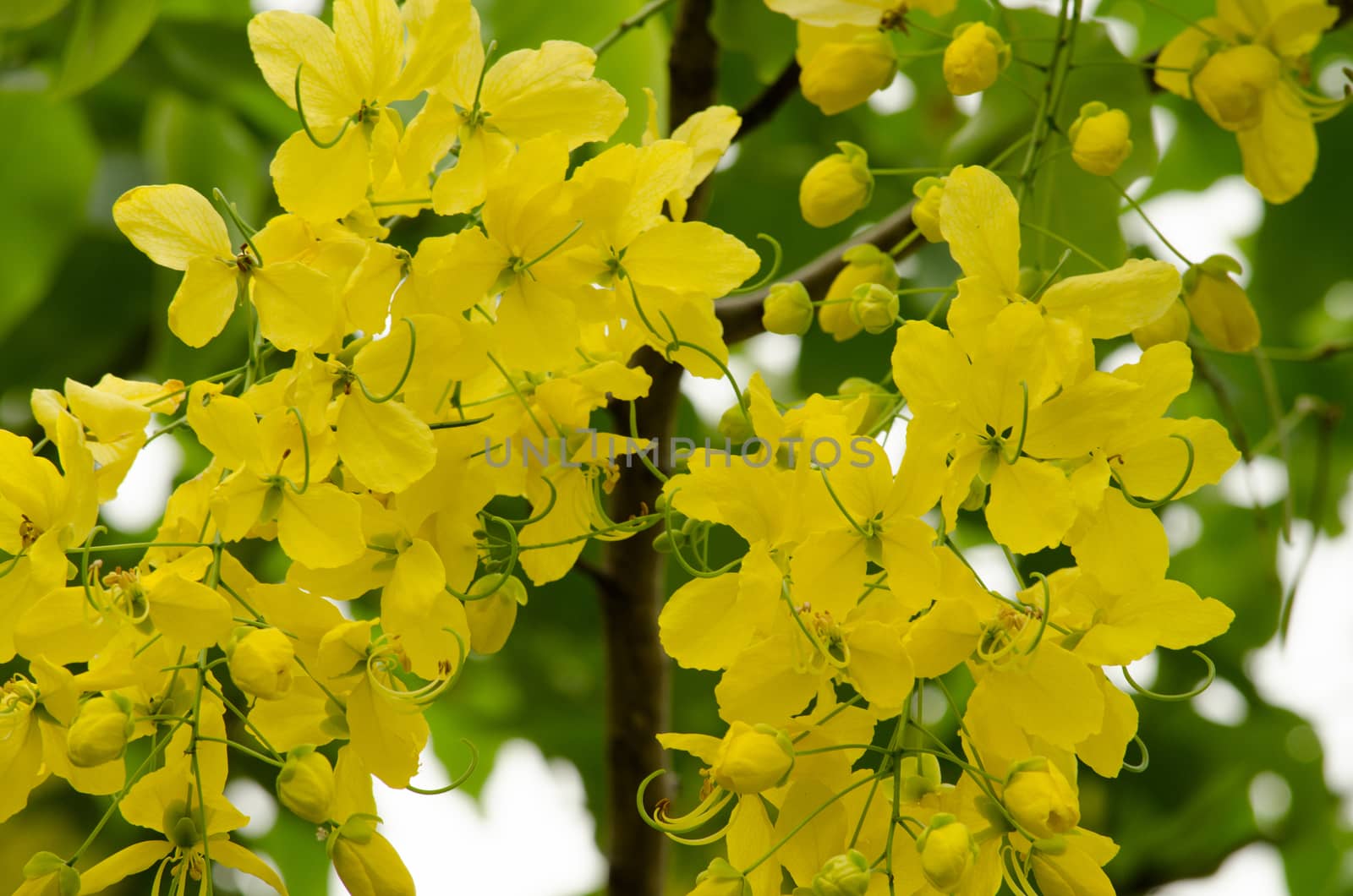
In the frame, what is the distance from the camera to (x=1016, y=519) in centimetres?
Answer: 42

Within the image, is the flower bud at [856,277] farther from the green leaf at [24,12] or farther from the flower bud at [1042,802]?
the green leaf at [24,12]

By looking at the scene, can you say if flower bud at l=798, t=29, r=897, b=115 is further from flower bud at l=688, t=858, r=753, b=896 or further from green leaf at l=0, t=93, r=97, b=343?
green leaf at l=0, t=93, r=97, b=343

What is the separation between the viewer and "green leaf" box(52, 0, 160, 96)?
0.65 metres

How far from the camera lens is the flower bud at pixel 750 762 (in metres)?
0.41

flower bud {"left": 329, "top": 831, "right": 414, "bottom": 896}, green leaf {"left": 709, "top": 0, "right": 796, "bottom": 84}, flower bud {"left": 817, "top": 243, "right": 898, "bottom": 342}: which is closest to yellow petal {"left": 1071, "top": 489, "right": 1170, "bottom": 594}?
flower bud {"left": 817, "top": 243, "right": 898, "bottom": 342}

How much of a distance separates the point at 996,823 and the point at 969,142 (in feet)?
1.20

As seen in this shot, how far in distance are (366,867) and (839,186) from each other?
0.31 metres

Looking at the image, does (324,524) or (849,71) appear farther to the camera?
(849,71)

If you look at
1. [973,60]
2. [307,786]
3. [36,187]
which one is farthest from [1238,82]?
[36,187]

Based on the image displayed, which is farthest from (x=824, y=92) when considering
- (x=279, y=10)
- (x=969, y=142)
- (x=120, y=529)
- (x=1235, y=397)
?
(x=120, y=529)

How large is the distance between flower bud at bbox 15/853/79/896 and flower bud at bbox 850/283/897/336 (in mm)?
316

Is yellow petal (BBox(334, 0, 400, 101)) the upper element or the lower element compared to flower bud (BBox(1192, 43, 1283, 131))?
upper

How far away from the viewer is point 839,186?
0.55m

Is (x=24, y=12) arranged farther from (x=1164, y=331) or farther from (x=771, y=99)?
(x=1164, y=331)
